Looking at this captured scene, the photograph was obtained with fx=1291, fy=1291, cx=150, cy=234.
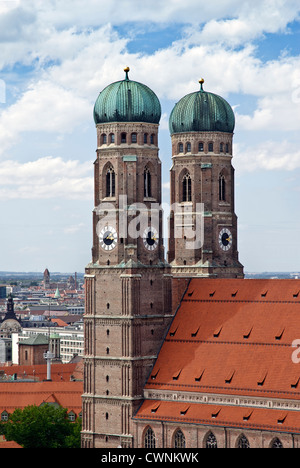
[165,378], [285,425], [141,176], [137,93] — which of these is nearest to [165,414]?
[165,378]

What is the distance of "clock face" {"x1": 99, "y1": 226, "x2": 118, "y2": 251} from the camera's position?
131250mm

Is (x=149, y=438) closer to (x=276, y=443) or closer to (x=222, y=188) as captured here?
(x=276, y=443)

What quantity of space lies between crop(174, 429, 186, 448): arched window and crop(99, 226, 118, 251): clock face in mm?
20090

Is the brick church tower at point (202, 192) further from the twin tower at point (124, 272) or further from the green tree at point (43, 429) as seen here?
the green tree at point (43, 429)

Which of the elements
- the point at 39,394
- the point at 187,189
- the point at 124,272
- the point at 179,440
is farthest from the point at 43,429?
the point at 187,189

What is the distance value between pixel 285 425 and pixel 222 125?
4040 centimetres

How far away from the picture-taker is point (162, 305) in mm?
132375

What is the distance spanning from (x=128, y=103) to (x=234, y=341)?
87.0 ft

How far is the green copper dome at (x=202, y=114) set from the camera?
143875 mm

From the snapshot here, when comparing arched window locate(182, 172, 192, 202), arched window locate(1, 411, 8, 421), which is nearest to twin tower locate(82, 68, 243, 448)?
arched window locate(182, 172, 192, 202)

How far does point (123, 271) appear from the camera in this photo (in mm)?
129875

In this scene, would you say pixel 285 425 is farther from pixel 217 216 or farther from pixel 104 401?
pixel 217 216

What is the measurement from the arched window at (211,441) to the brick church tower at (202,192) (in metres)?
24.1

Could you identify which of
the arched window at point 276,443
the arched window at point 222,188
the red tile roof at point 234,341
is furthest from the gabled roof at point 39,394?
the arched window at point 276,443
